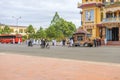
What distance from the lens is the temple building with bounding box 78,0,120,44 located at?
185 ft

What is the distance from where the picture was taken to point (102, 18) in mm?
59812

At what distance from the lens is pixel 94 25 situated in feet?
196

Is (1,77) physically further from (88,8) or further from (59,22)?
(59,22)

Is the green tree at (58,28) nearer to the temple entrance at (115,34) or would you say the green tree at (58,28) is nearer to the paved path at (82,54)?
the temple entrance at (115,34)

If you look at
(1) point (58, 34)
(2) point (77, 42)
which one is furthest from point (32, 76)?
(1) point (58, 34)

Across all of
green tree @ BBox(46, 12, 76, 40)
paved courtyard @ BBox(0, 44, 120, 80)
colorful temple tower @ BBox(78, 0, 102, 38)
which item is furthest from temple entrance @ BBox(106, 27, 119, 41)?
paved courtyard @ BBox(0, 44, 120, 80)

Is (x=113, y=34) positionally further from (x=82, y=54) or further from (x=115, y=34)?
(x=82, y=54)

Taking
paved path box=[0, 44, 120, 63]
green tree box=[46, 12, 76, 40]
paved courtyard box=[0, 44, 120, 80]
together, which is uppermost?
green tree box=[46, 12, 76, 40]

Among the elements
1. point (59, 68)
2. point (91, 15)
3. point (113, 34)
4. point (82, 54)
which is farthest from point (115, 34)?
point (59, 68)

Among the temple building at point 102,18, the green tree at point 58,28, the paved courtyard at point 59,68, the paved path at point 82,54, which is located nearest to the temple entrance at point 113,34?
the temple building at point 102,18

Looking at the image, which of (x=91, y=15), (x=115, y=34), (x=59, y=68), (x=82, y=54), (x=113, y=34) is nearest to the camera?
(x=59, y=68)

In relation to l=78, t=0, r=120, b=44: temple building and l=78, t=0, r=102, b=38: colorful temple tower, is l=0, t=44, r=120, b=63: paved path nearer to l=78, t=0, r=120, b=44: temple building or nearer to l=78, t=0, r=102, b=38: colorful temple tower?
l=78, t=0, r=120, b=44: temple building

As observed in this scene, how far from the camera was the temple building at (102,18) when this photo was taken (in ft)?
185

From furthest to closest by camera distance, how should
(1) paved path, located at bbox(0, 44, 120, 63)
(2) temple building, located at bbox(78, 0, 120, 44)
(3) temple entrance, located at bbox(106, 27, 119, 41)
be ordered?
(3) temple entrance, located at bbox(106, 27, 119, 41), (2) temple building, located at bbox(78, 0, 120, 44), (1) paved path, located at bbox(0, 44, 120, 63)
